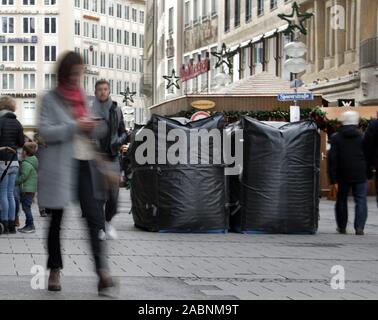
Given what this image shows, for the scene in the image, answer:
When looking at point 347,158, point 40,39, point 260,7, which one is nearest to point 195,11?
point 260,7

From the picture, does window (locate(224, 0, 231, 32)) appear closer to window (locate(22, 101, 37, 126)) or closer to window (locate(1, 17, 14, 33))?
window (locate(22, 101, 37, 126))

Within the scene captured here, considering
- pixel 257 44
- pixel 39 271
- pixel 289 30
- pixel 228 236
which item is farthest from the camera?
pixel 257 44

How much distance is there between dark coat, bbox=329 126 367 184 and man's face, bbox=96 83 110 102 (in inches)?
153

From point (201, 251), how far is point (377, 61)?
1006 inches

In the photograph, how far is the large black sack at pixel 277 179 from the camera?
1526 cm

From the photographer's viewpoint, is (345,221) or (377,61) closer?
(345,221)

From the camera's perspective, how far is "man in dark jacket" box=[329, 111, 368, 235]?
15.9 m

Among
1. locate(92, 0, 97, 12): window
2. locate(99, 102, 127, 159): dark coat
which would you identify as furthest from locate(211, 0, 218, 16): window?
locate(92, 0, 97, 12): window

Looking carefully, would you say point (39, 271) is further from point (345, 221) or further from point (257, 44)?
point (257, 44)

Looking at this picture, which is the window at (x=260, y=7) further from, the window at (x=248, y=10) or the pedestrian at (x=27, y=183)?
the pedestrian at (x=27, y=183)

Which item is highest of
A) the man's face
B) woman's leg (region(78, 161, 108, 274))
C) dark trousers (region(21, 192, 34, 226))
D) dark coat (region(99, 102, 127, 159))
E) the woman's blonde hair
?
the man's face

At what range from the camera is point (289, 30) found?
104ft

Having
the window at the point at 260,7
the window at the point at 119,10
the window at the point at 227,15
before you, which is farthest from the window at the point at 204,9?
the window at the point at 119,10
